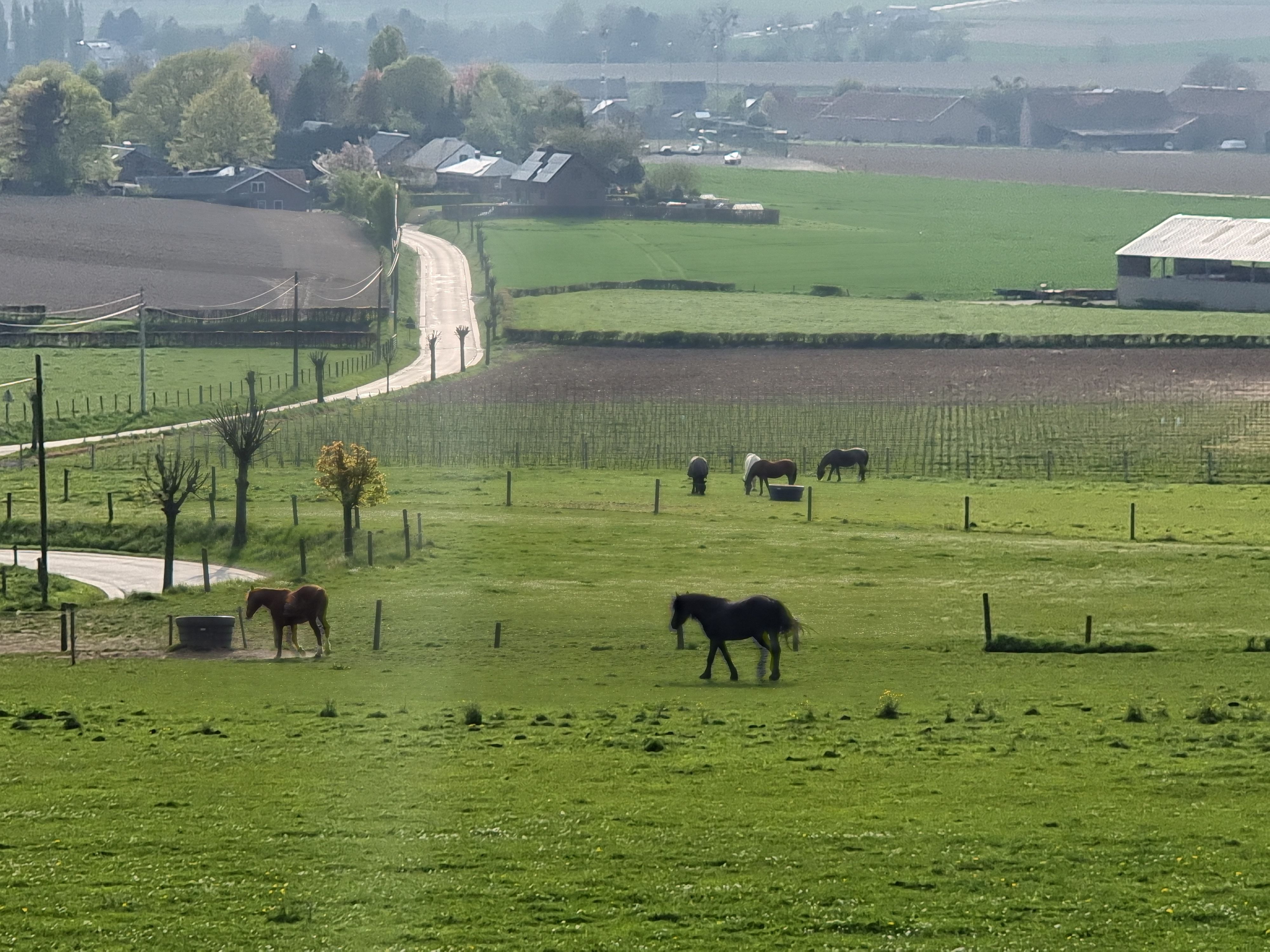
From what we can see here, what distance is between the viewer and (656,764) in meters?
23.9

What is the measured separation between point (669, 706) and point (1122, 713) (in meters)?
6.67

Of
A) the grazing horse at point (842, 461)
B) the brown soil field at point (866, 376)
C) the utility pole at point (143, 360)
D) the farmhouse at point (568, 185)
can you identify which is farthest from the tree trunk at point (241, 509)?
the farmhouse at point (568, 185)

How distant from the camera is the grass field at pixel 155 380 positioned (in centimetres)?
7431

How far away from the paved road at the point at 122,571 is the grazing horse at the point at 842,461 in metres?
21.4

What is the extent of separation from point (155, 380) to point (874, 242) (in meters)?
82.9

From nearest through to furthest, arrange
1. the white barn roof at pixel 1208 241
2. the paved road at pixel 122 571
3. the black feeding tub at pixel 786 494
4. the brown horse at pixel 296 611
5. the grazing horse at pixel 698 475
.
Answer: the brown horse at pixel 296 611 < the paved road at pixel 122 571 < the black feeding tub at pixel 786 494 < the grazing horse at pixel 698 475 < the white barn roof at pixel 1208 241

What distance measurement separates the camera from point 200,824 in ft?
69.4

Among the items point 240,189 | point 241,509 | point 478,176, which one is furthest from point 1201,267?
point 240,189

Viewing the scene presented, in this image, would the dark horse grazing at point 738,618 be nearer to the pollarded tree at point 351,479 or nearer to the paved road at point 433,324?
the pollarded tree at point 351,479

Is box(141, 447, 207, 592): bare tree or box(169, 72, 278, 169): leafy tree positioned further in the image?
box(169, 72, 278, 169): leafy tree

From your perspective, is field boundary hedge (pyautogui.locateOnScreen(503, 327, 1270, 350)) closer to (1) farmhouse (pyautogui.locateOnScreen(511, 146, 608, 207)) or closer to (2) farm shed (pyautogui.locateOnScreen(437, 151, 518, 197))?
(1) farmhouse (pyautogui.locateOnScreen(511, 146, 608, 207))

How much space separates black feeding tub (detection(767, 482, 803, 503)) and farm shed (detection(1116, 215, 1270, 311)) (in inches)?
2380

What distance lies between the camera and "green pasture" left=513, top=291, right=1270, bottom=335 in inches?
3898

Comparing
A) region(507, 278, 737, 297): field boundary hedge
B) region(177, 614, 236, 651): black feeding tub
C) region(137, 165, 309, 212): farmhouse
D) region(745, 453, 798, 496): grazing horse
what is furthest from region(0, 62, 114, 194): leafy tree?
region(177, 614, 236, 651): black feeding tub
